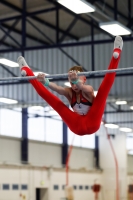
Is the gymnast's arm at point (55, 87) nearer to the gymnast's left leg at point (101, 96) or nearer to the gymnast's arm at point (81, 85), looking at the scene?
the gymnast's arm at point (81, 85)

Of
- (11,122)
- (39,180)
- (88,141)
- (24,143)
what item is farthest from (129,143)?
(39,180)

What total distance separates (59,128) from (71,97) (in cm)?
2332

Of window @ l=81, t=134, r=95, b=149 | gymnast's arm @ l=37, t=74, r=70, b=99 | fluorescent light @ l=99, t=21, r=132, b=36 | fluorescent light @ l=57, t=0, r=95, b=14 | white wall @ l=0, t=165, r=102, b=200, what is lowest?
white wall @ l=0, t=165, r=102, b=200

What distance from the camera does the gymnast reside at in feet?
20.9

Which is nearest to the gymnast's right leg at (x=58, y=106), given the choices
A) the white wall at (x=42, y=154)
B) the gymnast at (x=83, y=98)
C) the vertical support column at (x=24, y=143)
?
the gymnast at (x=83, y=98)

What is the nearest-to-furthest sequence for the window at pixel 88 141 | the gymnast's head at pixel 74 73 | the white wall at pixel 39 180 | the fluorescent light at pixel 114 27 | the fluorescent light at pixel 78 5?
the gymnast's head at pixel 74 73 < the fluorescent light at pixel 78 5 < the fluorescent light at pixel 114 27 < the white wall at pixel 39 180 < the window at pixel 88 141

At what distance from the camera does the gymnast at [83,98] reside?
6.36 metres

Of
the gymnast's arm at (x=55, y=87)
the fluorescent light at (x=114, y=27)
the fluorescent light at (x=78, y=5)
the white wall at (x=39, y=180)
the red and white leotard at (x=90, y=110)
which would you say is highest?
the fluorescent light at (x=78, y=5)

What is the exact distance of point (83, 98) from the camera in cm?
662

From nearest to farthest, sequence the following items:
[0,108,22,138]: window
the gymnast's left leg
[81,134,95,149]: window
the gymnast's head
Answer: the gymnast's head < the gymnast's left leg < [0,108,22,138]: window < [81,134,95,149]: window

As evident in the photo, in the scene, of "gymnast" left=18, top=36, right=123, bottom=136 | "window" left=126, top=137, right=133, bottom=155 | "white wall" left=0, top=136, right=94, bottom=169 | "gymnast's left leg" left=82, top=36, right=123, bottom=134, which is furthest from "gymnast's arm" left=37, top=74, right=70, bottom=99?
"window" left=126, top=137, right=133, bottom=155

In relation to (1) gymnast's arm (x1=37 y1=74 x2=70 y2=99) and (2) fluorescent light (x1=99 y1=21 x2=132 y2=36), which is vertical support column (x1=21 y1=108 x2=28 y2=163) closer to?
(2) fluorescent light (x1=99 y1=21 x2=132 y2=36)

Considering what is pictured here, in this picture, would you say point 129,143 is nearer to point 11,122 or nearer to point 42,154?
point 42,154

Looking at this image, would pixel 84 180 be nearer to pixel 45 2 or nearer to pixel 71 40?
pixel 71 40
